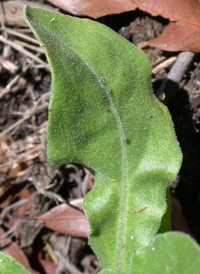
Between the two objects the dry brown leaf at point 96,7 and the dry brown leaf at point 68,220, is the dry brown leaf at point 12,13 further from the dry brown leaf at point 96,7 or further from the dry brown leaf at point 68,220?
the dry brown leaf at point 68,220

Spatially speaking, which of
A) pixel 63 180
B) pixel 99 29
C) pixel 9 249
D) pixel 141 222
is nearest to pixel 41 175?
pixel 63 180

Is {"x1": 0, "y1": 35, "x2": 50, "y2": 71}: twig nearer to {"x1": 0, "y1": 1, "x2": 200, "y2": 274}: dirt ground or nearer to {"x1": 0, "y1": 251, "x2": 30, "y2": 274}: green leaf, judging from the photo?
{"x1": 0, "y1": 1, "x2": 200, "y2": 274}: dirt ground

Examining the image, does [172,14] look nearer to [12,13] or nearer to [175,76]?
[175,76]

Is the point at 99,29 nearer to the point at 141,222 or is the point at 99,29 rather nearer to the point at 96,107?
the point at 96,107

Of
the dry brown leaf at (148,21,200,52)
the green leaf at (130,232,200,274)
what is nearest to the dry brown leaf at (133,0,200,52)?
the dry brown leaf at (148,21,200,52)

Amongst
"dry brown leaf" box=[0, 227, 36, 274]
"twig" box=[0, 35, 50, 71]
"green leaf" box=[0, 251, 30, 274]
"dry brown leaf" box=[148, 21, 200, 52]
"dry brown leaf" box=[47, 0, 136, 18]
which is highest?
"dry brown leaf" box=[47, 0, 136, 18]

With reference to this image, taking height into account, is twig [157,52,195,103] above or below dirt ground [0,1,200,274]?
above

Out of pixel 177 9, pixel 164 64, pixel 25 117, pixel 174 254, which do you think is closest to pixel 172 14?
pixel 177 9
